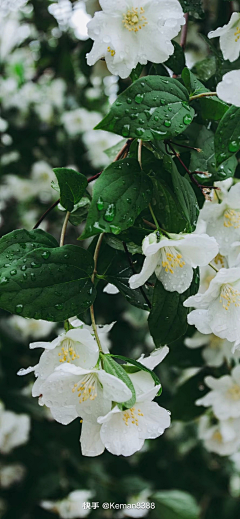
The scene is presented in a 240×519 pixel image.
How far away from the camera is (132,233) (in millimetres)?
712

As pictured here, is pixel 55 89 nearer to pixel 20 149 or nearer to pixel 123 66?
pixel 20 149

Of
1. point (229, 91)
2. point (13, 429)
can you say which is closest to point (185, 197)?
point (229, 91)

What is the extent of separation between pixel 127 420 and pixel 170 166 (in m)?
0.36

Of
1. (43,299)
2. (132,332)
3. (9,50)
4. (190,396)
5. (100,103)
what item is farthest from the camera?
(100,103)

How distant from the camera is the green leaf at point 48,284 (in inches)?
24.5

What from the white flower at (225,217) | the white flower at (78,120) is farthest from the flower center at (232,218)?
the white flower at (78,120)

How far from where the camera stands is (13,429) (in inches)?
79.7

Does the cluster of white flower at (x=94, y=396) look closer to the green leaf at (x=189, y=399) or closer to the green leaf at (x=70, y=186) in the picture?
the green leaf at (x=70, y=186)

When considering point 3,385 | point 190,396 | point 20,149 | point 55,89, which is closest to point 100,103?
point 55,89

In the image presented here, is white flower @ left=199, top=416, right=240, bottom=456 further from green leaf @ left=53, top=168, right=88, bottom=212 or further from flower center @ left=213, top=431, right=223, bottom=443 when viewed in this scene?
green leaf @ left=53, top=168, right=88, bottom=212

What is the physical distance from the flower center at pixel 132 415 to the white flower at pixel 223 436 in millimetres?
869

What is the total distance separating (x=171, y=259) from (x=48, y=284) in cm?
17

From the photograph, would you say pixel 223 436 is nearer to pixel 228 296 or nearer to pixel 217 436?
pixel 217 436

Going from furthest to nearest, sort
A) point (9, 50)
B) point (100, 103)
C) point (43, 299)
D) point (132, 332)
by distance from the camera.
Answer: point (100, 103) < point (9, 50) < point (132, 332) < point (43, 299)
